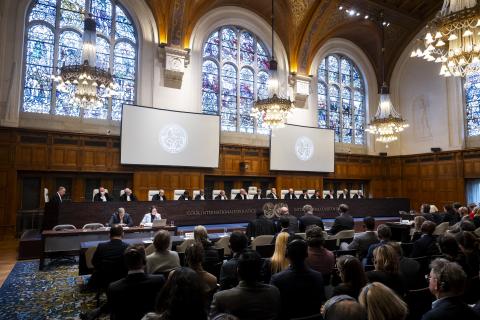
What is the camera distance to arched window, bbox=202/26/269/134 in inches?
516

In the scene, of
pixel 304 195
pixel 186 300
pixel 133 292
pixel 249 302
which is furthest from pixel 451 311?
pixel 304 195

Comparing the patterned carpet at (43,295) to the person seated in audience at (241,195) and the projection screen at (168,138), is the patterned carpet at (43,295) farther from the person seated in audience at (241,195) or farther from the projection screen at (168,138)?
the person seated in audience at (241,195)

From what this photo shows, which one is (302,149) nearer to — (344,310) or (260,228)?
(260,228)

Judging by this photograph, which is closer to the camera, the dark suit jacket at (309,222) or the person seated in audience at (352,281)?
the person seated in audience at (352,281)

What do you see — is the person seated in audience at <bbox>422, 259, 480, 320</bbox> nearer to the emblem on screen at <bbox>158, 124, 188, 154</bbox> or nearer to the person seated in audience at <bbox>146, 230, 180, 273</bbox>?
the person seated in audience at <bbox>146, 230, 180, 273</bbox>

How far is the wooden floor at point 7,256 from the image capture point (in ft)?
19.1

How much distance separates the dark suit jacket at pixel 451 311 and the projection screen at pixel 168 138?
10.1 m

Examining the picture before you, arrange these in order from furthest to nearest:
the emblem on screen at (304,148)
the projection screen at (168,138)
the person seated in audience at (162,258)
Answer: the emblem on screen at (304,148)
the projection screen at (168,138)
the person seated in audience at (162,258)

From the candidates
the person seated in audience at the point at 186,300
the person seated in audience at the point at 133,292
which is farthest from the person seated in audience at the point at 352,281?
the person seated in audience at the point at 133,292

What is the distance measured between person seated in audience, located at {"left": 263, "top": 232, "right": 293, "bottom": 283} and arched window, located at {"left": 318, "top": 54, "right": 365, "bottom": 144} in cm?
1274

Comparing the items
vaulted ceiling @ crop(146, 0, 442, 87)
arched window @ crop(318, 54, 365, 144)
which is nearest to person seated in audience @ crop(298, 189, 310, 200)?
arched window @ crop(318, 54, 365, 144)

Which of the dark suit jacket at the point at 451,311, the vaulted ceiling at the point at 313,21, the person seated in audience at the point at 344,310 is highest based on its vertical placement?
the vaulted ceiling at the point at 313,21

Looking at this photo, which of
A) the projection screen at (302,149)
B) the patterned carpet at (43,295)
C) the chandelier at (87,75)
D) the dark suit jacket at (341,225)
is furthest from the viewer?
the projection screen at (302,149)

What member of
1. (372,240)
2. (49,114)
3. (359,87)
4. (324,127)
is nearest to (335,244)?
(372,240)
